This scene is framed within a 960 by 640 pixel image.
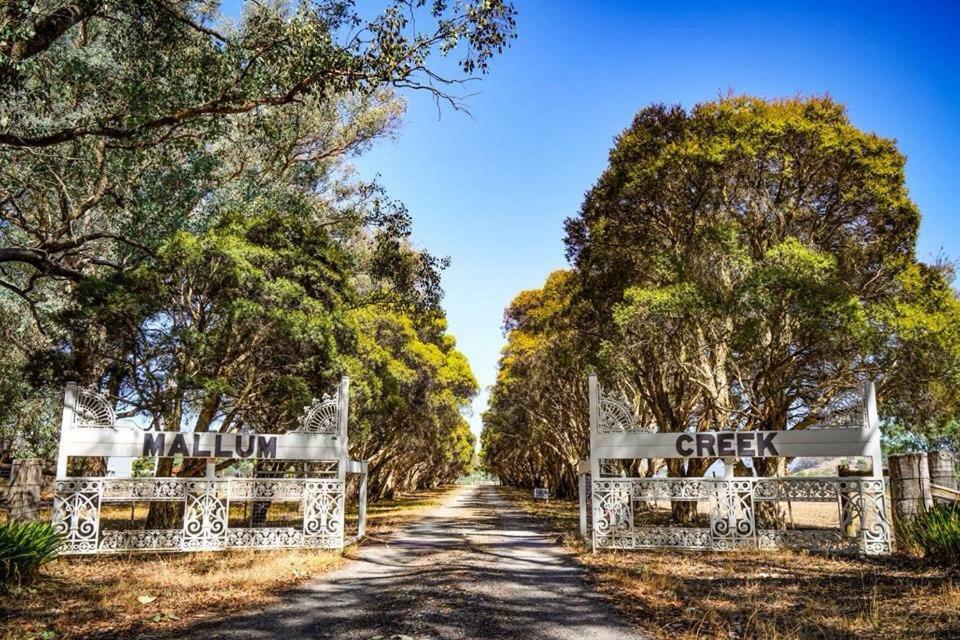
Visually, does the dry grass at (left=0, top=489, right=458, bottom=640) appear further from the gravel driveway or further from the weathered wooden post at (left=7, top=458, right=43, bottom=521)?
the weathered wooden post at (left=7, top=458, right=43, bottom=521)

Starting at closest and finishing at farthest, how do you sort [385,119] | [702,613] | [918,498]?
[702,613], [918,498], [385,119]

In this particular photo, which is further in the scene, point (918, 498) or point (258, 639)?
point (918, 498)

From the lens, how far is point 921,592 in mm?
7844

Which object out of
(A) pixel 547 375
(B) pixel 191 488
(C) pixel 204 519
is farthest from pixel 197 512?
(A) pixel 547 375

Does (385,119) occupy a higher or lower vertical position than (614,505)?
higher

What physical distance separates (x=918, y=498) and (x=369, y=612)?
1006 cm

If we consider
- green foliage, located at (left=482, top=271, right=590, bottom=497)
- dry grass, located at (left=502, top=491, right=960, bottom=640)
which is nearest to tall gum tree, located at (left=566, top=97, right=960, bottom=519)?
green foliage, located at (left=482, top=271, right=590, bottom=497)

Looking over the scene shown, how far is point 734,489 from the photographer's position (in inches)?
501

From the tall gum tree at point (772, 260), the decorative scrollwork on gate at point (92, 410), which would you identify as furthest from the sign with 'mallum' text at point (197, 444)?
the tall gum tree at point (772, 260)

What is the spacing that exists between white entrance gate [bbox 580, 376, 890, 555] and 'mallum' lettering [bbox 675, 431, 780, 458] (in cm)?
2

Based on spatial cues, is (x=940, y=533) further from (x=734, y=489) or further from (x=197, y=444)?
(x=197, y=444)

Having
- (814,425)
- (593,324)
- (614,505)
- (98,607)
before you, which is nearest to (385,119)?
(593,324)

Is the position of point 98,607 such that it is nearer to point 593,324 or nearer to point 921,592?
point 921,592

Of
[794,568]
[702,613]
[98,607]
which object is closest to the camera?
[702,613]
